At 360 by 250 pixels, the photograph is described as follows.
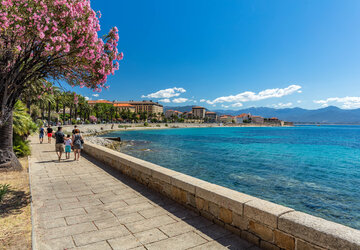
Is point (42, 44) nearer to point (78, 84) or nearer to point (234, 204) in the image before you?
point (78, 84)

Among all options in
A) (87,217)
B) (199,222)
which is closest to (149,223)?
→ (199,222)

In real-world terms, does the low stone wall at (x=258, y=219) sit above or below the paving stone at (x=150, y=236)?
above

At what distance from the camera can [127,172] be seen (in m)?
7.98

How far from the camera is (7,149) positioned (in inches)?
346

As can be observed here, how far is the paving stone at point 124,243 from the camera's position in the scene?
3.48 m

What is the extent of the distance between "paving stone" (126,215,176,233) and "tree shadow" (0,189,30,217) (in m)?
2.80

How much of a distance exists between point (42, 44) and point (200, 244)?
5.53 metres

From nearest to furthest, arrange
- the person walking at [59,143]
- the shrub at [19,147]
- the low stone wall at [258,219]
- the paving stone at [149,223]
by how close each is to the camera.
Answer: the low stone wall at [258,219], the paving stone at [149,223], the person walking at [59,143], the shrub at [19,147]

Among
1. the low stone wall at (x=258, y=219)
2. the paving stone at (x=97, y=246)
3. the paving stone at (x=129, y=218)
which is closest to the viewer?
the low stone wall at (x=258, y=219)

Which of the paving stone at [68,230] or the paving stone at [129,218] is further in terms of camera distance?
the paving stone at [129,218]

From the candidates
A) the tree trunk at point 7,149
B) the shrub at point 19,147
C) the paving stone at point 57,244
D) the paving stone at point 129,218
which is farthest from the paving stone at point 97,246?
the shrub at point 19,147

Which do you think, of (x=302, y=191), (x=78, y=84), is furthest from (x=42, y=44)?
(x=302, y=191)

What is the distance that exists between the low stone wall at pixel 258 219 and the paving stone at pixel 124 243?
156 cm

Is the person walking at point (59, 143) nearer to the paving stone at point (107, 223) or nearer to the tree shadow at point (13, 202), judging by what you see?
the tree shadow at point (13, 202)
